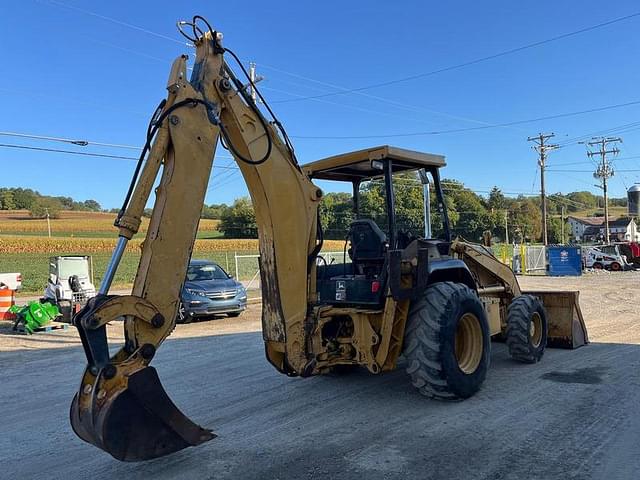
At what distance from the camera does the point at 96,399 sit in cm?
369

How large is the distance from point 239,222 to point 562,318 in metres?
62.4

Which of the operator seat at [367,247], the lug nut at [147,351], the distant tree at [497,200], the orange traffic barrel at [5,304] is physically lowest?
the orange traffic barrel at [5,304]

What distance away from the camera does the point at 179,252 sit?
4.27m

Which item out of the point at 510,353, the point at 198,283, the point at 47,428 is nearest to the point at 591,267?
the point at 198,283

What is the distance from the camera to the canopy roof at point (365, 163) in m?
6.17

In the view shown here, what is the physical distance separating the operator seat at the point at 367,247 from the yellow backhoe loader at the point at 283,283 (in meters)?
0.01

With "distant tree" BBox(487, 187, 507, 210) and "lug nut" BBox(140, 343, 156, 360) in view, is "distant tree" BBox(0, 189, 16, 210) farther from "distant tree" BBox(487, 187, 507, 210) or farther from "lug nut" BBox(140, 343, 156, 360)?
"lug nut" BBox(140, 343, 156, 360)

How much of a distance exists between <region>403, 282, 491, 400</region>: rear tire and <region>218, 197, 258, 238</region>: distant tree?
194 feet

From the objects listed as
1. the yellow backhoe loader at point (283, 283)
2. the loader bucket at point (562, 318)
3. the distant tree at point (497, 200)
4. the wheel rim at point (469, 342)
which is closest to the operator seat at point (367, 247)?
the yellow backhoe loader at point (283, 283)

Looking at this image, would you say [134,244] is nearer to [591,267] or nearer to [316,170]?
[591,267]

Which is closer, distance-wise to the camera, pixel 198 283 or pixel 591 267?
pixel 198 283

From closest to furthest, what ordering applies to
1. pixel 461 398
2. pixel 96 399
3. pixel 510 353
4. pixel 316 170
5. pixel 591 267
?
pixel 96 399 → pixel 461 398 → pixel 316 170 → pixel 510 353 → pixel 591 267

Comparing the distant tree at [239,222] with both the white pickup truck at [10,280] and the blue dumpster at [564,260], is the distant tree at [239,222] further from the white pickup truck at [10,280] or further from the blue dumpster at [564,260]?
the white pickup truck at [10,280]

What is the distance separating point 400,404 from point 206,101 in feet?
12.1
